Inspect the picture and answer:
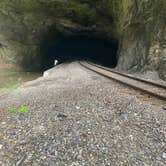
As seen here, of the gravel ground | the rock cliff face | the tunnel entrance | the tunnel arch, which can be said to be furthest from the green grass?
the tunnel entrance

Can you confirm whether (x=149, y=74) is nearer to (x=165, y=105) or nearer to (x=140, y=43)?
(x=140, y=43)

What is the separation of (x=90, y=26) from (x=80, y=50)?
16.0 m

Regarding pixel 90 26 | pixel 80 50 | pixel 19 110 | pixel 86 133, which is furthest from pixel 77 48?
pixel 86 133

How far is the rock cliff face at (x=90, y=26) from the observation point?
47.5 ft

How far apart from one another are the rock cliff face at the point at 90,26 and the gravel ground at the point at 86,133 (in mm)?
7068

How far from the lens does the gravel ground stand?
3.75 m

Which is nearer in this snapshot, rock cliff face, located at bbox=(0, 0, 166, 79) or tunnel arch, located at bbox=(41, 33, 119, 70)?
rock cliff face, located at bbox=(0, 0, 166, 79)

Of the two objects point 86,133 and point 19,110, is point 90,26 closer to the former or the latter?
point 19,110

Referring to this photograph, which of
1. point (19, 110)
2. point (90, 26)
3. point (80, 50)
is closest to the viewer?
point (19, 110)

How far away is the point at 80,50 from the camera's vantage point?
4216cm

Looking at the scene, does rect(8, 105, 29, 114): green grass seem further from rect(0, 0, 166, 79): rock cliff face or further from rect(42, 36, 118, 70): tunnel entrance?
rect(42, 36, 118, 70): tunnel entrance

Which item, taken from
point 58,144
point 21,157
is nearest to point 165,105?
point 58,144

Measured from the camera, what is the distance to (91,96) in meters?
7.79

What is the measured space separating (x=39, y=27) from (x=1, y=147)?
24.2 meters
